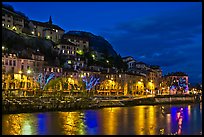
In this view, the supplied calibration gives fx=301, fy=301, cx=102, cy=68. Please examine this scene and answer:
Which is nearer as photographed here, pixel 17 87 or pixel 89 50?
pixel 17 87

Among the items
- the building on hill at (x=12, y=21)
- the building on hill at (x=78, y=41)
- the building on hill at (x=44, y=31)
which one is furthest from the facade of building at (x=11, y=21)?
the building on hill at (x=78, y=41)

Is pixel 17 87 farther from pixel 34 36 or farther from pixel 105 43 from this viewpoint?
pixel 105 43

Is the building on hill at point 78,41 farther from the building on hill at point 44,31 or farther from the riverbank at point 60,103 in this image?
the riverbank at point 60,103

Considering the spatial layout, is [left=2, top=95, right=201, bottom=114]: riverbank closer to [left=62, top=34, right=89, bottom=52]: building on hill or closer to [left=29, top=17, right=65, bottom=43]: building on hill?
[left=62, top=34, right=89, bottom=52]: building on hill

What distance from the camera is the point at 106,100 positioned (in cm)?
5125

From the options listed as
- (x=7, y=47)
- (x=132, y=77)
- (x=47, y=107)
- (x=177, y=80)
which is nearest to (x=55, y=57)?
(x=7, y=47)

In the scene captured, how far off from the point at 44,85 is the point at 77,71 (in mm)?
12423

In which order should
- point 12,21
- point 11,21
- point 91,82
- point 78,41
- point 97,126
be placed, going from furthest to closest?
1. point 78,41
2. point 12,21
3. point 11,21
4. point 91,82
5. point 97,126

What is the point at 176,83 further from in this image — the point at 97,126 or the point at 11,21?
the point at 97,126

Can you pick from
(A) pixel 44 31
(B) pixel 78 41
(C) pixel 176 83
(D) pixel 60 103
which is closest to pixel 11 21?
(A) pixel 44 31

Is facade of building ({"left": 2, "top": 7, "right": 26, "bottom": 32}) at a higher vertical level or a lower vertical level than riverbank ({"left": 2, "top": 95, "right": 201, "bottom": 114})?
higher

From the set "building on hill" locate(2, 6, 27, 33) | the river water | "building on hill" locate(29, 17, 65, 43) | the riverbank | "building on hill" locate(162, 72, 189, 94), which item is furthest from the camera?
"building on hill" locate(162, 72, 189, 94)

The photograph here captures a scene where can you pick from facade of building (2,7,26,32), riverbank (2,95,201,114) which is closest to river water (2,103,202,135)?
riverbank (2,95,201,114)

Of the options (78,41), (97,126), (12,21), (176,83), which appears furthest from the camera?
(176,83)
